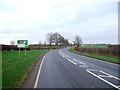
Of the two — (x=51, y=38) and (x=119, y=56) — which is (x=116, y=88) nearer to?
(x=119, y=56)

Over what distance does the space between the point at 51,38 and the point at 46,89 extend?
118253 mm

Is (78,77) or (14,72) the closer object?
(78,77)

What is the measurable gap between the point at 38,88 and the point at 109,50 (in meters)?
23.5

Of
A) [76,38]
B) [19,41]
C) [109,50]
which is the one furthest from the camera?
[76,38]

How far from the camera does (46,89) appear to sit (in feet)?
23.8

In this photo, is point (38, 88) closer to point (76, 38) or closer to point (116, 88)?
point (116, 88)

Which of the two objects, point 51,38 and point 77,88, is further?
point 51,38

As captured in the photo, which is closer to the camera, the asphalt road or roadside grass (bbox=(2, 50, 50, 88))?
the asphalt road

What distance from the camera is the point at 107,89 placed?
7.16 metres

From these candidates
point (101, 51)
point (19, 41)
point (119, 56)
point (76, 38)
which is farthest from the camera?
point (76, 38)

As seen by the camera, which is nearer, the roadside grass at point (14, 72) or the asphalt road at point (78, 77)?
the asphalt road at point (78, 77)

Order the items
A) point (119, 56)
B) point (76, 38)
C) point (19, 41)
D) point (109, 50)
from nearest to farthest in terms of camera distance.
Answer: point (119, 56) < point (109, 50) < point (19, 41) < point (76, 38)

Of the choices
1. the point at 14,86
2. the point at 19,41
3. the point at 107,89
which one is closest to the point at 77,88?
the point at 107,89

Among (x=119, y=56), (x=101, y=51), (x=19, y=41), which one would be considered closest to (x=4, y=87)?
(x=119, y=56)
